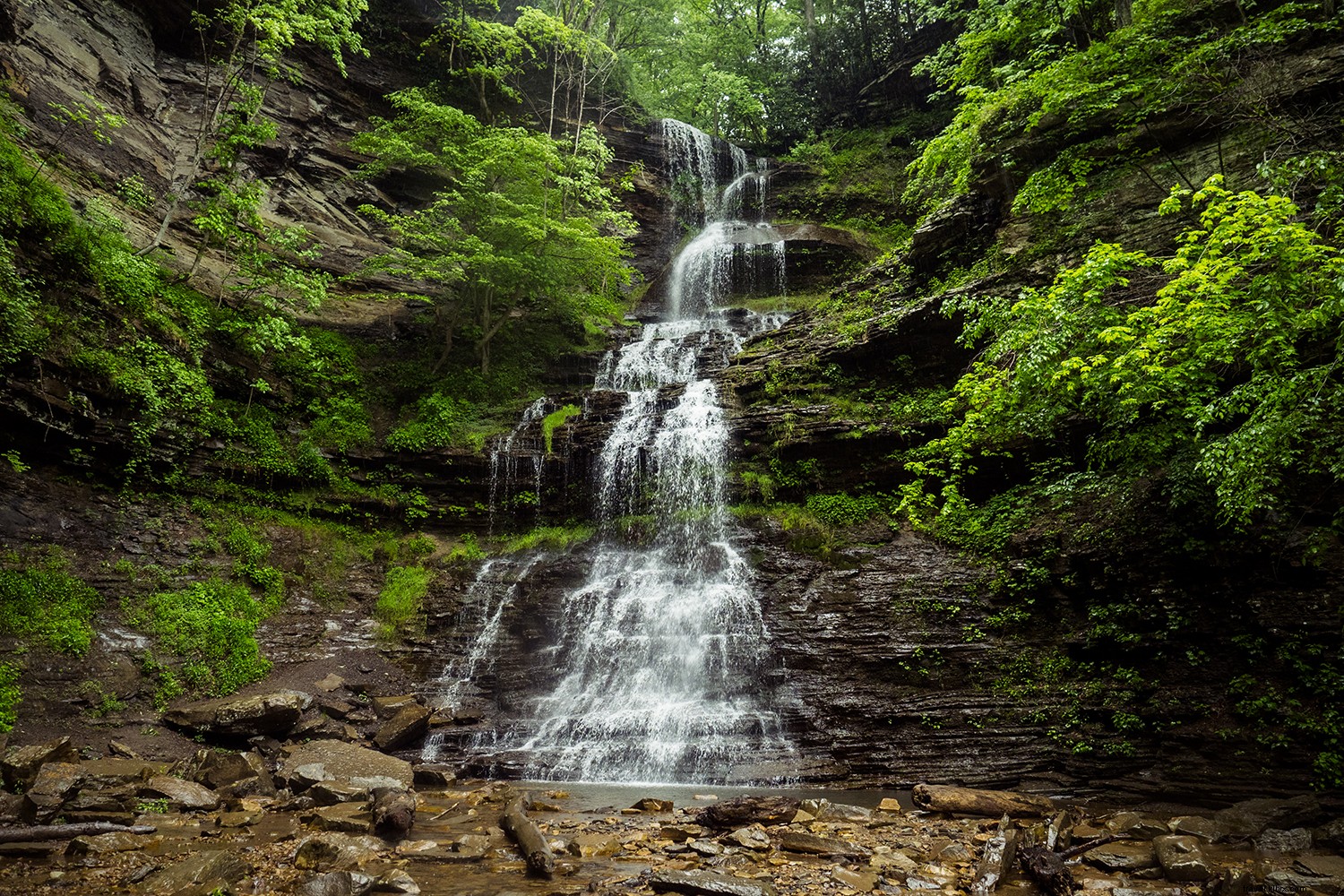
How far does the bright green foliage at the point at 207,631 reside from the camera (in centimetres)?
972

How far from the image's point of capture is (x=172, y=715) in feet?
28.7

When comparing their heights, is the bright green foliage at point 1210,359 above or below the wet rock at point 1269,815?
above

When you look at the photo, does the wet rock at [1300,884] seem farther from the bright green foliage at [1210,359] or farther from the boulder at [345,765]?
the boulder at [345,765]

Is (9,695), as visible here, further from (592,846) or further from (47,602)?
(592,846)

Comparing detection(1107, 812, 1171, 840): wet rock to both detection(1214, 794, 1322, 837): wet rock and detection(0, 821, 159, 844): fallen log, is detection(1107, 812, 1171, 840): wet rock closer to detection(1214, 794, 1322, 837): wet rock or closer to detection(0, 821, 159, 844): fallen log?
detection(1214, 794, 1322, 837): wet rock

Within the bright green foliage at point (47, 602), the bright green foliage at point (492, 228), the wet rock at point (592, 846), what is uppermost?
the bright green foliage at point (492, 228)

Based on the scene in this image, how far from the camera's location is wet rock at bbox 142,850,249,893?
4.25 m

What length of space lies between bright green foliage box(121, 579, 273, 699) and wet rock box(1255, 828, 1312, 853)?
13.0 metres

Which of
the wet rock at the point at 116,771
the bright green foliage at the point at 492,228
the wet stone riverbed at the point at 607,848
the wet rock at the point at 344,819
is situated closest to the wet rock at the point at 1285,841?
the wet stone riverbed at the point at 607,848

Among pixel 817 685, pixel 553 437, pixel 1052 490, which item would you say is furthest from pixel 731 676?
pixel 553 437

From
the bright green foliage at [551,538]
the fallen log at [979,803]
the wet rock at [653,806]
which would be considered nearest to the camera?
the fallen log at [979,803]

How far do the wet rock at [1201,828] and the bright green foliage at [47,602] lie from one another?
13.3 metres

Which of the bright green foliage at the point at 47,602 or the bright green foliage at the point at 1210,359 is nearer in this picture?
the bright green foliage at the point at 1210,359

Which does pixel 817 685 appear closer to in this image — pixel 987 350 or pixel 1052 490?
pixel 1052 490
